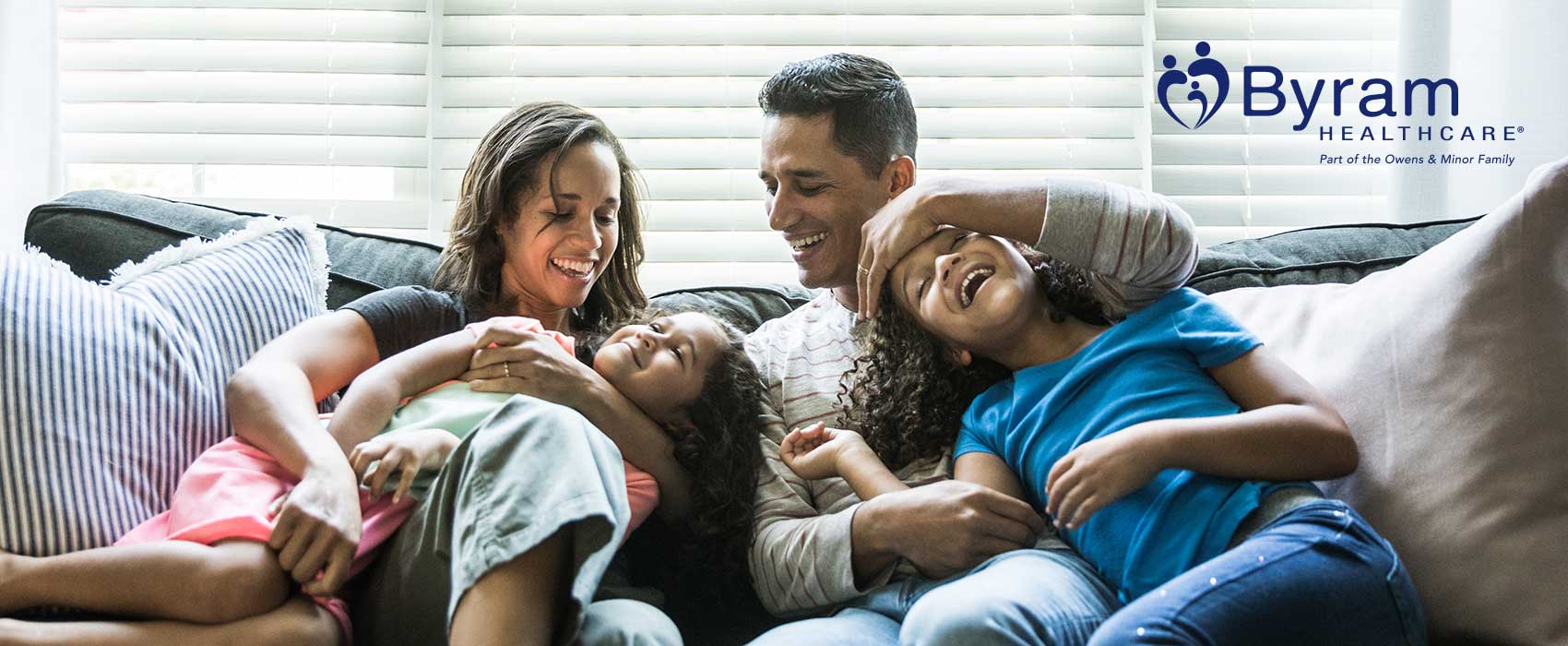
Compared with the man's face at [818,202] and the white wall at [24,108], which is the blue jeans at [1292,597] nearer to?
the man's face at [818,202]

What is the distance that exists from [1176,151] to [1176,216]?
1.07m

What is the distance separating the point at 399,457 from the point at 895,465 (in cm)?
64

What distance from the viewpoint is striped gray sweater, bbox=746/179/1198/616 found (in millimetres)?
1488

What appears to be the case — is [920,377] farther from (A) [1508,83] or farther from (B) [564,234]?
(A) [1508,83]

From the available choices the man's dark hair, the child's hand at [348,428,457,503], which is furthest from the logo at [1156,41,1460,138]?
the child's hand at [348,428,457,503]

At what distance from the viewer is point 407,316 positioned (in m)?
1.71

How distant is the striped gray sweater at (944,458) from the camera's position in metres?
1.49

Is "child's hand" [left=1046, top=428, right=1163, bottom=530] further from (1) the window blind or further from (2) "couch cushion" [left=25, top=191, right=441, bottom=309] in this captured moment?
(1) the window blind

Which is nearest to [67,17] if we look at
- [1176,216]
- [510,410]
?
[510,410]

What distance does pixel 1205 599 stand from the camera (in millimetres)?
1146

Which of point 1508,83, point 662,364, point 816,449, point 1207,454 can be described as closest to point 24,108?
point 662,364

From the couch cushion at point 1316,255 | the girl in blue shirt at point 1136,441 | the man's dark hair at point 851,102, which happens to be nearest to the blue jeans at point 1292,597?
the girl in blue shirt at point 1136,441

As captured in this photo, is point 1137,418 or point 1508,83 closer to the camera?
point 1137,418

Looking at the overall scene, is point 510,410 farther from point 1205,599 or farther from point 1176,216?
point 1176,216
